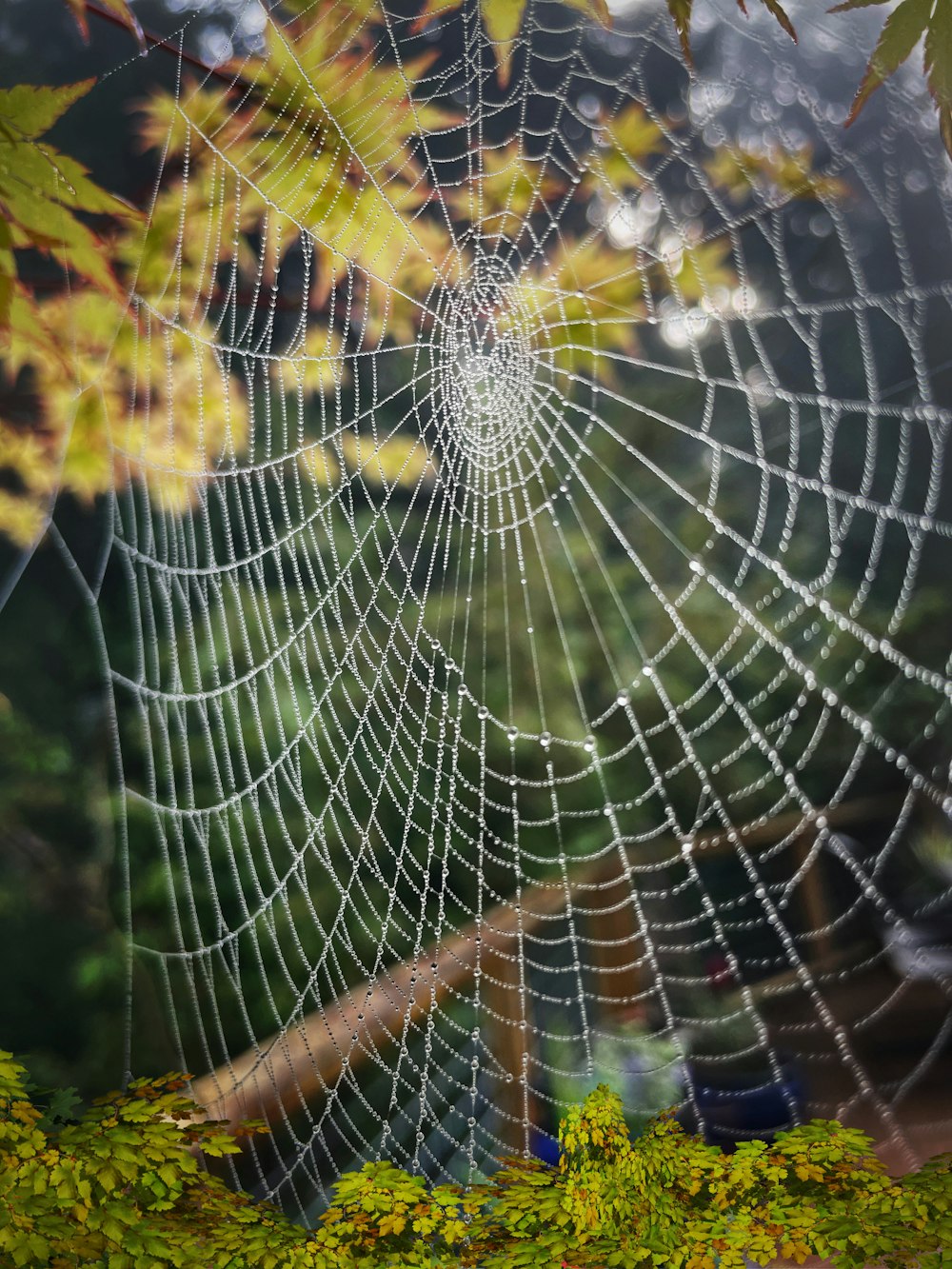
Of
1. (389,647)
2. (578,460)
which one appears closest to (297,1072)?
(389,647)

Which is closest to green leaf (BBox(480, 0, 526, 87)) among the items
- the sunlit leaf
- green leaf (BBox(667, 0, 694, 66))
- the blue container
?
the sunlit leaf

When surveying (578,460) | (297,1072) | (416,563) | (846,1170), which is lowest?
(846,1170)

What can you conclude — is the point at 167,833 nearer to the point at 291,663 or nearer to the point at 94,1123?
the point at 291,663

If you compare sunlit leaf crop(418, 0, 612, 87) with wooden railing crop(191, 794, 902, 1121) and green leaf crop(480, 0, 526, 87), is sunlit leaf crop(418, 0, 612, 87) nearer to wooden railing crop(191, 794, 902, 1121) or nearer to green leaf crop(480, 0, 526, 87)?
green leaf crop(480, 0, 526, 87)

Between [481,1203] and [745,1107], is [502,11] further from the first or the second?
[745,1107]

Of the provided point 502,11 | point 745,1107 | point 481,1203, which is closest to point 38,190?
point 502,11

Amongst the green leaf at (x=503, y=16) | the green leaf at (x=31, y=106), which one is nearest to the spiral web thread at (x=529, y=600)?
the green leaf at (x=503, y=16)
